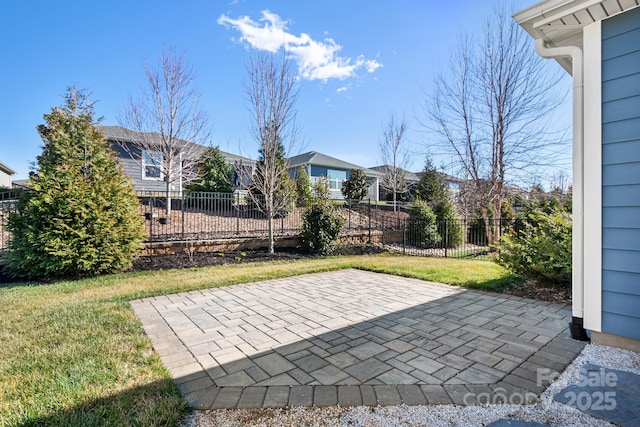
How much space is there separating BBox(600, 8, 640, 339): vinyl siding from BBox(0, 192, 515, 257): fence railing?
6.18 meters

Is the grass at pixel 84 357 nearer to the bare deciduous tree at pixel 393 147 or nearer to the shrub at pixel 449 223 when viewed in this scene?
the shrub at pixel 449 223

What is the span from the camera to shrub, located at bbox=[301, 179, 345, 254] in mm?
9641

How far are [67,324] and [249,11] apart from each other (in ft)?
25.4

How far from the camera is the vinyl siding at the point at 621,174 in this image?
2.47m

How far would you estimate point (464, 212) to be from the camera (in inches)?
549

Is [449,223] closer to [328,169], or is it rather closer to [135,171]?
[328,169]

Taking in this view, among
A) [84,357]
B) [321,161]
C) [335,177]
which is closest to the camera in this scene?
[84,357]

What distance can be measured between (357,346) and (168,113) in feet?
40.6

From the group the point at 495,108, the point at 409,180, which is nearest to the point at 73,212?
the point at 495,108

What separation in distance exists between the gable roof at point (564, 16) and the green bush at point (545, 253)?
2768mm

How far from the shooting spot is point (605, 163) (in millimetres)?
2619

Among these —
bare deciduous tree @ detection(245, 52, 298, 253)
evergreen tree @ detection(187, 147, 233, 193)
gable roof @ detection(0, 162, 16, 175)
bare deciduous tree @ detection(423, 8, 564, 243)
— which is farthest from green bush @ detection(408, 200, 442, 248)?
gable roof @ detection(0, 162, 16, 175)

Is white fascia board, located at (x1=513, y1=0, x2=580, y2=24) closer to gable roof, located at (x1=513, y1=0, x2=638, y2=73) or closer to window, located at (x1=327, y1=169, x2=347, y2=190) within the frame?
gable roof, located at (x1=513, y1=0, x2=638, y2=73)

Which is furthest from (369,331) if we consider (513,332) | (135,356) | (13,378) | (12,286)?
(12,286)
